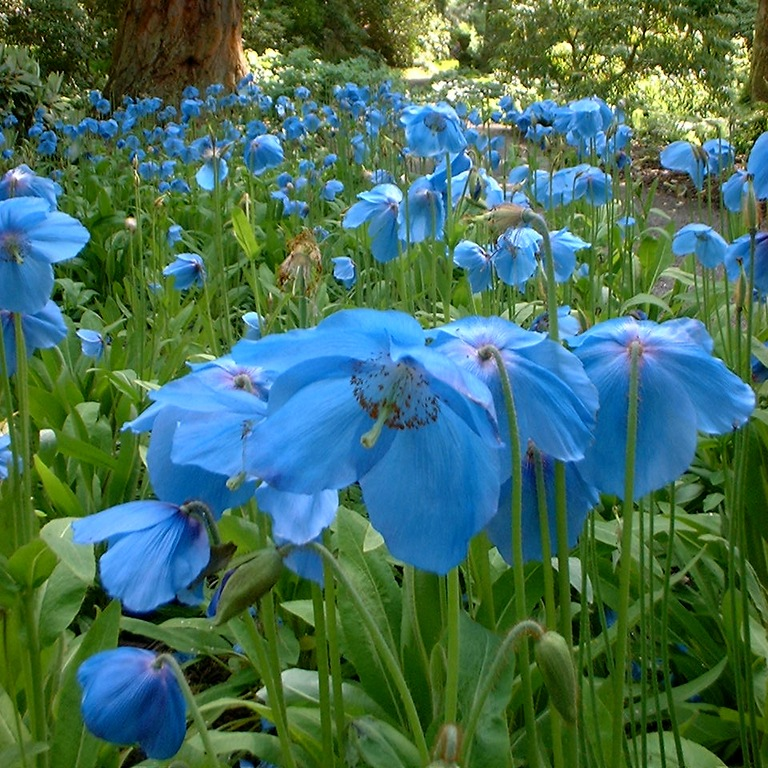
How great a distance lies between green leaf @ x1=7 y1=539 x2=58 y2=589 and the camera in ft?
3.80

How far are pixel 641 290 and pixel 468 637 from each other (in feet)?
9.16

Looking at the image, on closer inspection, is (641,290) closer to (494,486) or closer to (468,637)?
(468,637)

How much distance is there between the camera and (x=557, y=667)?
643 millimetres

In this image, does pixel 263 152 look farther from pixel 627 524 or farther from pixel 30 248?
pixel 627 524

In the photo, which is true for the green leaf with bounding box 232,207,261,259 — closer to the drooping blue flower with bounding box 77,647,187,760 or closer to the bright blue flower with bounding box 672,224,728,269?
the bright blue flower with bounding box 672,224,728,269

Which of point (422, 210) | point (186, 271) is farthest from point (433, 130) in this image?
point (186, 271)

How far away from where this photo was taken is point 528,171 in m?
3.18

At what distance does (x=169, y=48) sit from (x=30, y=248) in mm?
9224

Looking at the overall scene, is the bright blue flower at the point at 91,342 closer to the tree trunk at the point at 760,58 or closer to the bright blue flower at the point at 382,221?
the bright blue flower at the point at 382,221

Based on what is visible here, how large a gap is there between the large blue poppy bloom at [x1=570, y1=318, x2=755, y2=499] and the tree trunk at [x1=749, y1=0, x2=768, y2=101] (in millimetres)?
8181

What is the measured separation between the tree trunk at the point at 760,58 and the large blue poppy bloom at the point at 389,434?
8.38m

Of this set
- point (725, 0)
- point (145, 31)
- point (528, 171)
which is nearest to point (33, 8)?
point (145, 31)

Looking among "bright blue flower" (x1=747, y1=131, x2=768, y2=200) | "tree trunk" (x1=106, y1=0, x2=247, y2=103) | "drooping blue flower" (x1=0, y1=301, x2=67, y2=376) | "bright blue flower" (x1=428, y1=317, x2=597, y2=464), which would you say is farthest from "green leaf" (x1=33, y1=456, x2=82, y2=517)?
"tree trunk" (x1=106, y1=0, x2=247, y2=103)

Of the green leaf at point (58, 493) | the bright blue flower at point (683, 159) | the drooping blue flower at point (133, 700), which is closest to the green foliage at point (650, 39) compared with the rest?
the bright blue flower at point (683, 159)
